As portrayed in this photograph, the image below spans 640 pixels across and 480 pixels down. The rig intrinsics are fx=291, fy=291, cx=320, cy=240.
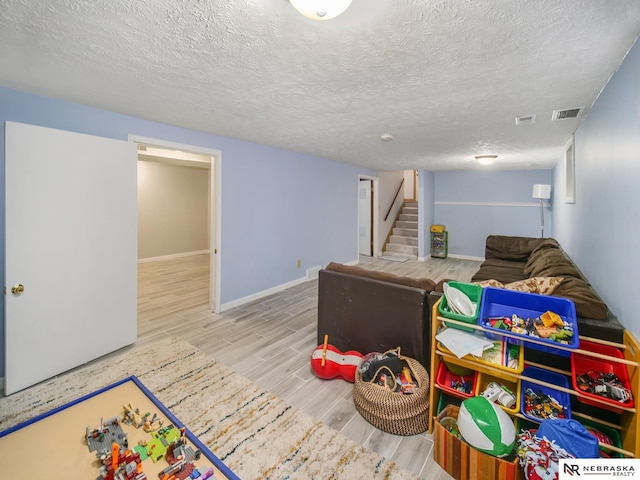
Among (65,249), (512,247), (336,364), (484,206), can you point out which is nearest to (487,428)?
(336,364)

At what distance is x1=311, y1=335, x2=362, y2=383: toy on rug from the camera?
2.42 m

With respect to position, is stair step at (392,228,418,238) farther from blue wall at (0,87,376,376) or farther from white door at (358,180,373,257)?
blue wall at (0,87,376,376)

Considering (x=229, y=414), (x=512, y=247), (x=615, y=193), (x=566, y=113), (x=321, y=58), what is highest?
(x=566, y=113)

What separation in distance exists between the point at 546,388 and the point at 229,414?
2031 millimetres

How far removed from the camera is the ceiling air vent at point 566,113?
2.60 metres

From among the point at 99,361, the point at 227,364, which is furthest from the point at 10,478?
the point at 99,361

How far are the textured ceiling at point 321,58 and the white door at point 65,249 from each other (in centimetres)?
49

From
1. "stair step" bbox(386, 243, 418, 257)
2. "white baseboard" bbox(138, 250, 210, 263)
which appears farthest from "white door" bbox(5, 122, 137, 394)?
"stair step" bbox(386, 243, 418, 257)

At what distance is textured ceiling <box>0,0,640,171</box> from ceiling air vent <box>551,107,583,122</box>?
3.7 inches

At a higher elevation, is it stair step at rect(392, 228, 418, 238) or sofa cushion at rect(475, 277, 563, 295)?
stair step at rect(392, 228, 418, 238)

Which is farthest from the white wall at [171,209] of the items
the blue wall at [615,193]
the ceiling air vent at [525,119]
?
the blue wall at [615,193]

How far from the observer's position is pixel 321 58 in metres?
1.74

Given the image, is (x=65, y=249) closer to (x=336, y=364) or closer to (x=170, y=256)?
(x=336, y=364)

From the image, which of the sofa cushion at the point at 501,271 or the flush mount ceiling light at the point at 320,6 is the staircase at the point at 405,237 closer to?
the sofa cushion at the point at 501,271
